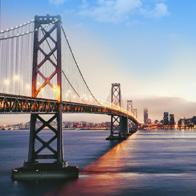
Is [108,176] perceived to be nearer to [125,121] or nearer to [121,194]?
[121,194]

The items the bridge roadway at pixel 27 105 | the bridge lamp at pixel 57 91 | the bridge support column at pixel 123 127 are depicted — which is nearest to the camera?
the bridge roadway at pixel 27 105

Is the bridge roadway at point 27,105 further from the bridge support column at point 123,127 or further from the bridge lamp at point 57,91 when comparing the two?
the bridge support column at point 123,127

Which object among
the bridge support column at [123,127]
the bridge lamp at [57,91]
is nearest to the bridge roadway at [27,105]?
the bridge lamp at [57,91]

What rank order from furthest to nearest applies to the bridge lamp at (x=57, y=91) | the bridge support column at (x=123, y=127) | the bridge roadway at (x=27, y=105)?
the bridge support column at (x=123, y=127) < the bridge lamp at (x=57, y=91) < the bridge roadway at (x=27, y=105)

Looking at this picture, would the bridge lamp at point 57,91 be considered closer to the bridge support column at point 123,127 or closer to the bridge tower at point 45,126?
the bridge tower at point 45,126

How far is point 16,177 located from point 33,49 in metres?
11.0

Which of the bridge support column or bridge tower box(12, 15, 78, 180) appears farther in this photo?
the bridge support column

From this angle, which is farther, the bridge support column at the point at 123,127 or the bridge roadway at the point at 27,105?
the bridge support column at the point at 123,127

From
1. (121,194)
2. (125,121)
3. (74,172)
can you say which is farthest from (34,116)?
(125,121)

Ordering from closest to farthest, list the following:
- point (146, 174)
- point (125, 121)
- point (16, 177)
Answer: point (16, 177) < point (146, 174) < point (125, 121)

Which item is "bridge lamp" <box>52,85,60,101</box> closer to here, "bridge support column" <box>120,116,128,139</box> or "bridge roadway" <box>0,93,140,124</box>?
"bridge roadway" <box>0,93,140,124</box>

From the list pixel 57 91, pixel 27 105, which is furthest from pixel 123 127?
pixel 27 105

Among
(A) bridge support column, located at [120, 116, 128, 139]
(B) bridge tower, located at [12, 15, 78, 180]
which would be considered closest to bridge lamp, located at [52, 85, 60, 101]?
(B) bridge tower, located at [12, 15, 78, 180]

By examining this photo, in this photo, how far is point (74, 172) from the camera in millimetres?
43281
